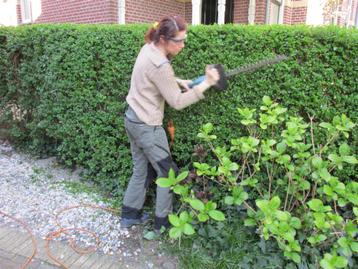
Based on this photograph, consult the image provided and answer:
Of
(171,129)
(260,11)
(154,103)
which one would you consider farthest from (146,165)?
(260,11)

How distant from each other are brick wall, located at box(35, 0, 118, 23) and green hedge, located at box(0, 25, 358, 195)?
4122 mm

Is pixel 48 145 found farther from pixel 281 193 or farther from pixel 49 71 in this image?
pixel 281 193

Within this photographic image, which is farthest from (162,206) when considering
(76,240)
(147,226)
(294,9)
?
(294,9)

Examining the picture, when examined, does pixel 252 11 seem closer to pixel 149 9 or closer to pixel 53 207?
pixel 149 9

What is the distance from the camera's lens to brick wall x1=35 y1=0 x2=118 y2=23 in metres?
8.76

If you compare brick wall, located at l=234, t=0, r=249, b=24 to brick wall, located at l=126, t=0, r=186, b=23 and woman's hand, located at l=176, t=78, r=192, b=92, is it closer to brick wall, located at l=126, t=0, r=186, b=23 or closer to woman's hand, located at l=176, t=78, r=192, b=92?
brick wall, located at l=126, t=0, r=186, b=23

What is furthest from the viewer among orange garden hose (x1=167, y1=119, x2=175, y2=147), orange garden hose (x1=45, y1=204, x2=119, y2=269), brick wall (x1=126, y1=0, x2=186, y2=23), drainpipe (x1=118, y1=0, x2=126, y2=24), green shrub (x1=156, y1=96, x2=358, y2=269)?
brick wall (x1=126, y1=0, x2=186, y2=23)

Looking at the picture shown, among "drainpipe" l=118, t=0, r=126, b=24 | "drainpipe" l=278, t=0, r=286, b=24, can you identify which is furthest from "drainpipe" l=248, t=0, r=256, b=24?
"drainpipe" l=118, t=0, r=126, b=24

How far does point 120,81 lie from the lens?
11.8ft

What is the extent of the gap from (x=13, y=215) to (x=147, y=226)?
4.50 feet

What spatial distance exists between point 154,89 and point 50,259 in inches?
63.5

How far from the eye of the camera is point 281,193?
2.95m

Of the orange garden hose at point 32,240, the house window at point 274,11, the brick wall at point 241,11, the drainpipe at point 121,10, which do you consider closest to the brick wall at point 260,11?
the house window at point 274,11

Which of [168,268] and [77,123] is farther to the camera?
[77,123]
